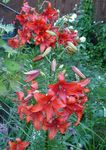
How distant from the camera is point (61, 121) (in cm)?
215

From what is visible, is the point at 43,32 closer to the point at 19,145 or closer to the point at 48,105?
the point at 19,145

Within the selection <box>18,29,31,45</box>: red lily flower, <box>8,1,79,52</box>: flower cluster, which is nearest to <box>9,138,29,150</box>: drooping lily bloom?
<box>8,1,79,52</box>: flower cluster

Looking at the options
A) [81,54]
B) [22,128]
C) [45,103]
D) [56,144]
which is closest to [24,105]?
[45,103]

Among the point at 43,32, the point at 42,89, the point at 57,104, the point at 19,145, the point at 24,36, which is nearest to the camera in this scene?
the point at 57,104

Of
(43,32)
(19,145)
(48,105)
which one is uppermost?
(43,32)

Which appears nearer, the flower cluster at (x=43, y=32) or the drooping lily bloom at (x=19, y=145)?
the drooping lily bloom at (x=19, y=145)

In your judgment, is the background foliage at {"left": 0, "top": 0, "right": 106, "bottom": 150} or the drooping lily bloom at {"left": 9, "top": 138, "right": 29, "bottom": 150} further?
the drooping lily bloom at {"left": 9, "top": 138, "right": 29, "bottom": 150}

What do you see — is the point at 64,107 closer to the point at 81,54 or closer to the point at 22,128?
the point at 22,128

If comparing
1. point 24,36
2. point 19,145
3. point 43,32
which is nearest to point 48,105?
point 19,145

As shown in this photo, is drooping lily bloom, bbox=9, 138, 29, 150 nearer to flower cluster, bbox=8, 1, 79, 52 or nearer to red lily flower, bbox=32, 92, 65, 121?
red lily flower, bbox=32, 92, 65, 121

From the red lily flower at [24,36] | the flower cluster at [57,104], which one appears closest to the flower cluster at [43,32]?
the red lily flower at [24,36]

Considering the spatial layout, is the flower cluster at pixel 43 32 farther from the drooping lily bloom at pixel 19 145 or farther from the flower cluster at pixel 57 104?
the drooping lily bloom at pixel 19 145

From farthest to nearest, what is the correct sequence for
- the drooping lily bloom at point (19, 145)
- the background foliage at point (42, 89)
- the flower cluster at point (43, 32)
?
the flower cluster at point (43, 32), the drooping lily bloom at point (19, 145), the background foliage at point (42, 89)

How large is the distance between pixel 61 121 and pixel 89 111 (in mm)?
1689
